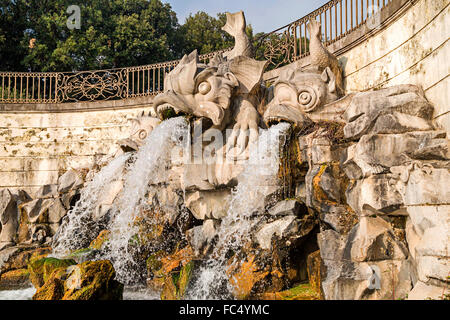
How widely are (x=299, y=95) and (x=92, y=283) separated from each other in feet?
13.1

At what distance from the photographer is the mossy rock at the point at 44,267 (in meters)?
5.46

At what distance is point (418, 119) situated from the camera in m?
4.63

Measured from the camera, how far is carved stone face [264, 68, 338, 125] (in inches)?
239

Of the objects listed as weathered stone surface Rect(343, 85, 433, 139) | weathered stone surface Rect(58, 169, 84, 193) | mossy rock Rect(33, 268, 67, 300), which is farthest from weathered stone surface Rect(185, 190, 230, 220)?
weathered stone surface Rect(58, 169, 84, 193)

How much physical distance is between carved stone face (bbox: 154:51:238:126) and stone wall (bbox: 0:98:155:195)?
5.17m

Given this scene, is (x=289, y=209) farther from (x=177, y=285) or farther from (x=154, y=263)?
(x=154, y=263)

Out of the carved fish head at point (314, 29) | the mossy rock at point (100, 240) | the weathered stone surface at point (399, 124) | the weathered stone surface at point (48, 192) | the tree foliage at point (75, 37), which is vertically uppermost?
the tree foliage at point (75, 37)

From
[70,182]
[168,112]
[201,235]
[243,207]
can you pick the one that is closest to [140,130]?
[70,182]

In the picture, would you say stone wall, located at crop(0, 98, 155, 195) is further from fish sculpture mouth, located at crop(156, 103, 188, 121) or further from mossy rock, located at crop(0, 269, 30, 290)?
fish sculpture mouth, located at crop(156, 103, 188, 121)

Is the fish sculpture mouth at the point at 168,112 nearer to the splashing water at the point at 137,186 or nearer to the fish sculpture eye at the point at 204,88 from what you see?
the splashing water at the point at 137,186

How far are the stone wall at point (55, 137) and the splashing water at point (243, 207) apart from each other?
20.1 feet

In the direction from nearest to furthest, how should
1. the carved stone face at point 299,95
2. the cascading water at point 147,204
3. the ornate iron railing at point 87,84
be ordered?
1. the cascading water at point 147,204
2. the carved stone face at point 299,95
3. the ornate iron railing at point 87,84

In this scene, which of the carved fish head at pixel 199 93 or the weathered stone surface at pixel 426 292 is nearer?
the weathered stone surface at pixel 426 292

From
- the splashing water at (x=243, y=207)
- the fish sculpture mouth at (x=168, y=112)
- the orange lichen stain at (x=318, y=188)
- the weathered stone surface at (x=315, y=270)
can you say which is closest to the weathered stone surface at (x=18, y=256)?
the fish sculpture mouth at (x=168, y=112)
